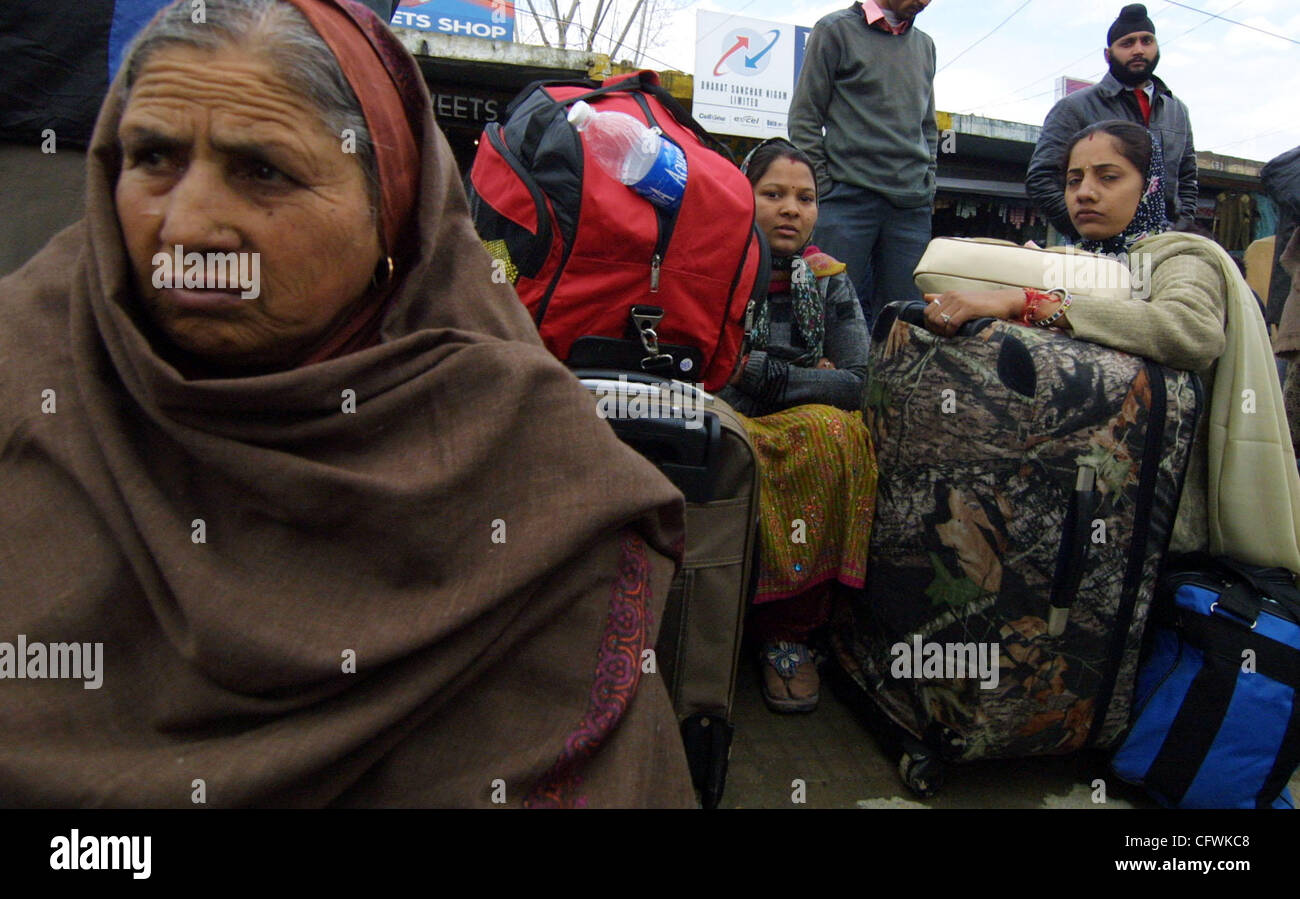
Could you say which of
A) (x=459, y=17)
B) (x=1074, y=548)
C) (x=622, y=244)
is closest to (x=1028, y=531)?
(x=1074, y=548)

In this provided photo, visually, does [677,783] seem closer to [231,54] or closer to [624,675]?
[624,675]

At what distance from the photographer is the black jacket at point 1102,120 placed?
11.1 feet

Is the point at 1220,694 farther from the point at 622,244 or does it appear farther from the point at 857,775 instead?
the point at 622,244

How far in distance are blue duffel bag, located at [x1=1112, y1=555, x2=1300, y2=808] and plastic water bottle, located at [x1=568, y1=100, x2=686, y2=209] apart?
1.54 m

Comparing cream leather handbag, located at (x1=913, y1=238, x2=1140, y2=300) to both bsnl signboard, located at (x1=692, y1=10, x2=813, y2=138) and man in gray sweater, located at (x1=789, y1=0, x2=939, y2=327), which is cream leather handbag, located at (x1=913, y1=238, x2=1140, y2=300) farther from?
bsnl signboard, located at (x1=692, y1=10, x2=813, y2=138)

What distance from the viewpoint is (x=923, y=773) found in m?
1.85

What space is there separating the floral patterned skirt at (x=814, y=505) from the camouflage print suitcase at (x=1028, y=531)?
159 millimetres

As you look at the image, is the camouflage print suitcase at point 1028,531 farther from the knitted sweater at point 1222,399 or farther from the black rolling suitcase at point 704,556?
the black rolling suitcase at point 704,556

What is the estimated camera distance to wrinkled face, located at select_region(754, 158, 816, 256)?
274 centimetres

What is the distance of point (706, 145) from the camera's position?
7.27 ft

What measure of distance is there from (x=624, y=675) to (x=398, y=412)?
0.45 meters

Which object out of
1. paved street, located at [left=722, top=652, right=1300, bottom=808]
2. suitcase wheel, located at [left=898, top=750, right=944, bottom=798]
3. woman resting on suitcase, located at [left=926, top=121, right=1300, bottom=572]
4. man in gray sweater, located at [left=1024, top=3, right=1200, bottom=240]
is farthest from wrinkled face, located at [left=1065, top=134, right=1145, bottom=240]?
A: suitcase wheel, located at [left=898, top=750, right=944, bottom=798]

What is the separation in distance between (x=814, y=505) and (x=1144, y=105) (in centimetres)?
301
